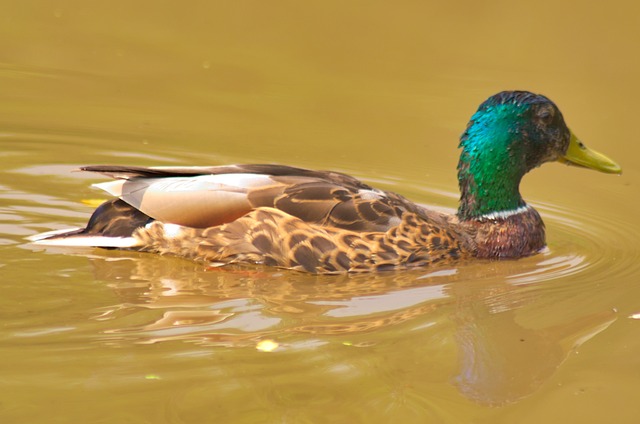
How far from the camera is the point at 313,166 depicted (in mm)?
9961

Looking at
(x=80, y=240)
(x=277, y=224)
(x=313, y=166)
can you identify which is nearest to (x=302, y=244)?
(x=277, y=224)

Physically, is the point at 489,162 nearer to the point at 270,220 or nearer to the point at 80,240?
the point at 270,220

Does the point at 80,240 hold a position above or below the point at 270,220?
below

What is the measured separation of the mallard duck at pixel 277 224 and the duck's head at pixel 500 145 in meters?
0.22

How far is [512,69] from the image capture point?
12.7 metres

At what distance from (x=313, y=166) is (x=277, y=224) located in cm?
231

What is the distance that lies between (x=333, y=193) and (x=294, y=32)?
5981 mm

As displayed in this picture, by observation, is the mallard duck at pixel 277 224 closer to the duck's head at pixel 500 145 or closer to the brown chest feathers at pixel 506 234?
the brown chest feathers at pixel 506 234

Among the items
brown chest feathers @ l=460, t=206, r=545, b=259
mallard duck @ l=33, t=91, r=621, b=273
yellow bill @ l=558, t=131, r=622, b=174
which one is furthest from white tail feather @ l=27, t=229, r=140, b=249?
yellow bill @ l=558, t=131, r=622, b=174

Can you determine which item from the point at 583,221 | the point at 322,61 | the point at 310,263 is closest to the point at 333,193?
the point at 310,263

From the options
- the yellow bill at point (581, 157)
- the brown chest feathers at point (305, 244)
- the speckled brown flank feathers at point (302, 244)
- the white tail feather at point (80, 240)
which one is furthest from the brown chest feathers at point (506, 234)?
the white tail feather at point (80, 240)

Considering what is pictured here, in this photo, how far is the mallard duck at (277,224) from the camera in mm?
7684

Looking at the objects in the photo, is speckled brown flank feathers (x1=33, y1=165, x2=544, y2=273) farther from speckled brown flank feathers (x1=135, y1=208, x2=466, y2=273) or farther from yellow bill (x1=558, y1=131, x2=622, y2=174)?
yellow bill (x1=558, y1=131, x2=622, y2=174)

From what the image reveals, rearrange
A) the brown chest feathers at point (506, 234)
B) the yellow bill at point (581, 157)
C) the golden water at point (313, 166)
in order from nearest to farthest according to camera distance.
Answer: the golden water at point (313, 166) < the brown chest feathers at point (506, 234) < the yellow bill at point (581, 157)
